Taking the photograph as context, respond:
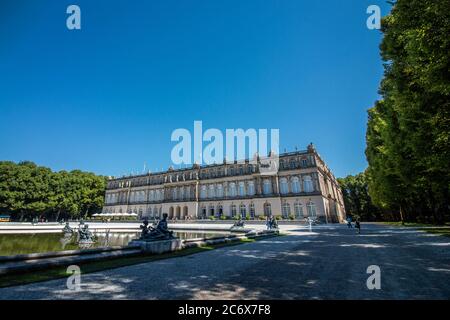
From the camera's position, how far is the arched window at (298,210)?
45188 mm

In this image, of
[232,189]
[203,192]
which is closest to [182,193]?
[203,192]

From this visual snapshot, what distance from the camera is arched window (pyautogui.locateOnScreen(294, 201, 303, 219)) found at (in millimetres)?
45188

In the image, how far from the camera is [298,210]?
4566 centimetres

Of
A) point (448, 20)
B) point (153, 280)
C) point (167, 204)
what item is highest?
point (448, 20)

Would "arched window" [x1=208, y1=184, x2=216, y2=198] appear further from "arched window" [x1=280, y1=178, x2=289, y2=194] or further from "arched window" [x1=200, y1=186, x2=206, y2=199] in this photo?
"arched window" [x1=280, y1=178, x2=289, y2=194]

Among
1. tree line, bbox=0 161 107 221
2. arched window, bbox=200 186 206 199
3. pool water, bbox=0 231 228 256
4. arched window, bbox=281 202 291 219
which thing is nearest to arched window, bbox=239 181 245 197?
arched window, bbox=281 202 291 219

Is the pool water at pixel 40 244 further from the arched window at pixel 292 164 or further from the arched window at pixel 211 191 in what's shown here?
the arched window at pixel 211 191

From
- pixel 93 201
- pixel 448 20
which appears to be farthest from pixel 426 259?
pixel 93 201

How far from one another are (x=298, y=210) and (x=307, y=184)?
5319 millimetres

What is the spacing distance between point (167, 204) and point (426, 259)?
59.1m

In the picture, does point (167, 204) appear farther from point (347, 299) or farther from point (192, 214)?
point (347, 299)

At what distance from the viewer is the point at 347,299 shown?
4.45 m

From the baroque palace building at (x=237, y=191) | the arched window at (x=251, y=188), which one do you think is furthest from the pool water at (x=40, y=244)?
the arched window at (x=251, y=188)
